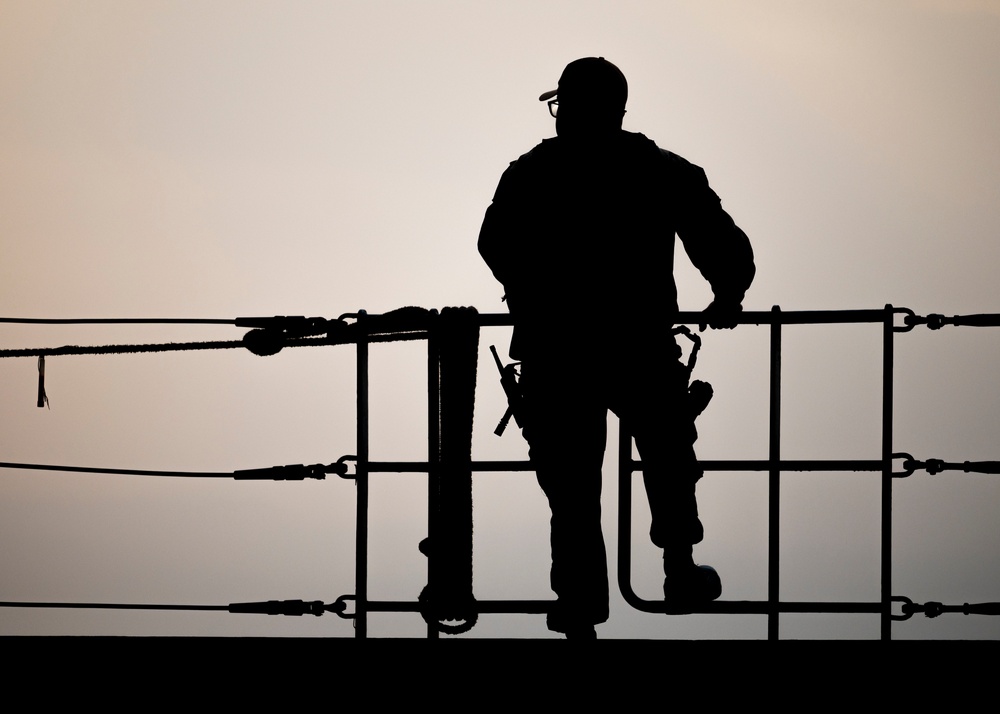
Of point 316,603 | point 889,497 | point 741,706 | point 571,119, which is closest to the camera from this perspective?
point 741,706

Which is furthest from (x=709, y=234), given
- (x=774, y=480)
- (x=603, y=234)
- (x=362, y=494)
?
(x=362, y=494)

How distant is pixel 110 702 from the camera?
2924 mm

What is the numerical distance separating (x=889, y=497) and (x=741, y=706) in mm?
1270

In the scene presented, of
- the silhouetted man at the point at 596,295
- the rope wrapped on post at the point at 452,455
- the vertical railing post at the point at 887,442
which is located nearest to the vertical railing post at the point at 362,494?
the rope wrapped on post at the point at 452,455

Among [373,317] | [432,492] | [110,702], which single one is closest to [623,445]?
[432,492]

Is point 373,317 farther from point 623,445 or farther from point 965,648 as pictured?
point 965,648

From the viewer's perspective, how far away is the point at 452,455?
3766mm

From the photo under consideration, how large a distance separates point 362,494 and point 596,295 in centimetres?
100

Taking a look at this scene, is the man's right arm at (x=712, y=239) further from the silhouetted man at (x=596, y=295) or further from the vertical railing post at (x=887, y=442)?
the vertical railing post at (x=887, y=442)

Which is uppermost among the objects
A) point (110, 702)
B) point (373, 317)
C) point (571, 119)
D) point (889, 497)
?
point (571, 119)

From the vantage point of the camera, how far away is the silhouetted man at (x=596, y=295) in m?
3.39

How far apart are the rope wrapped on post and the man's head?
761mm

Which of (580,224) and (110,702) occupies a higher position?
(580,224)

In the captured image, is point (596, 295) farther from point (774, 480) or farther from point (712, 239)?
point (774, 480)
